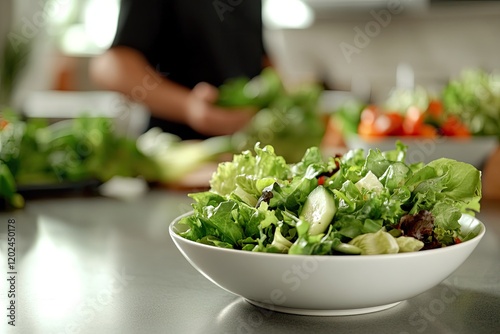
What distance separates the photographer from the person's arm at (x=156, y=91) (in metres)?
2.34

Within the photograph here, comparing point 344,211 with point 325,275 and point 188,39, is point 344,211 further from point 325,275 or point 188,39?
point 188,39

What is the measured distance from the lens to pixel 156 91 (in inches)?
97.7

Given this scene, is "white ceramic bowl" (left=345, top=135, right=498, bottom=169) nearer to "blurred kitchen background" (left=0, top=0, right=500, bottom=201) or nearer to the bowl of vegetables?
the bowl of vegetables

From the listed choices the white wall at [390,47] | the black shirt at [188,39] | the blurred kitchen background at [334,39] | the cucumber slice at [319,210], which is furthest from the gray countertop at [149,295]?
the white wall at [390,47]

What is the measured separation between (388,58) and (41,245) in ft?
13.7

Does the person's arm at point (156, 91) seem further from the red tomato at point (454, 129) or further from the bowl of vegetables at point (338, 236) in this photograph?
the bowl of vegetables at point (338, 236)

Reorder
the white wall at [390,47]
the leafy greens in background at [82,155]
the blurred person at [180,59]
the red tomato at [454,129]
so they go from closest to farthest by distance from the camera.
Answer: the leafy greens in background at [82,155] < the red tomato at [454,129] < the blurred person at [180,59] < the white wall at [390,47]

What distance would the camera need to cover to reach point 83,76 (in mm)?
5867

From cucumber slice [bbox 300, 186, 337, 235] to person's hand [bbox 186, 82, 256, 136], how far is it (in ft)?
4.83

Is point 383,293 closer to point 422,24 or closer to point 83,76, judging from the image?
point 422,24

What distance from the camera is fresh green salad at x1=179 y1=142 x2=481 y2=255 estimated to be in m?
0.79

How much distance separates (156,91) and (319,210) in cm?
176

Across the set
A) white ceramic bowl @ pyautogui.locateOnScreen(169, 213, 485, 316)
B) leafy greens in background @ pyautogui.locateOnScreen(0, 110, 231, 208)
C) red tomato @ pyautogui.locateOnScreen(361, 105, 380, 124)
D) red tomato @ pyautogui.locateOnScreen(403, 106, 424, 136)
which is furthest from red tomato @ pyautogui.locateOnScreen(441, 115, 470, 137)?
white ceramic bowl @ pyautogui.locateOnScreen(169, 213, 485, 316)

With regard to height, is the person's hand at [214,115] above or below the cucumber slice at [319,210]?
below
